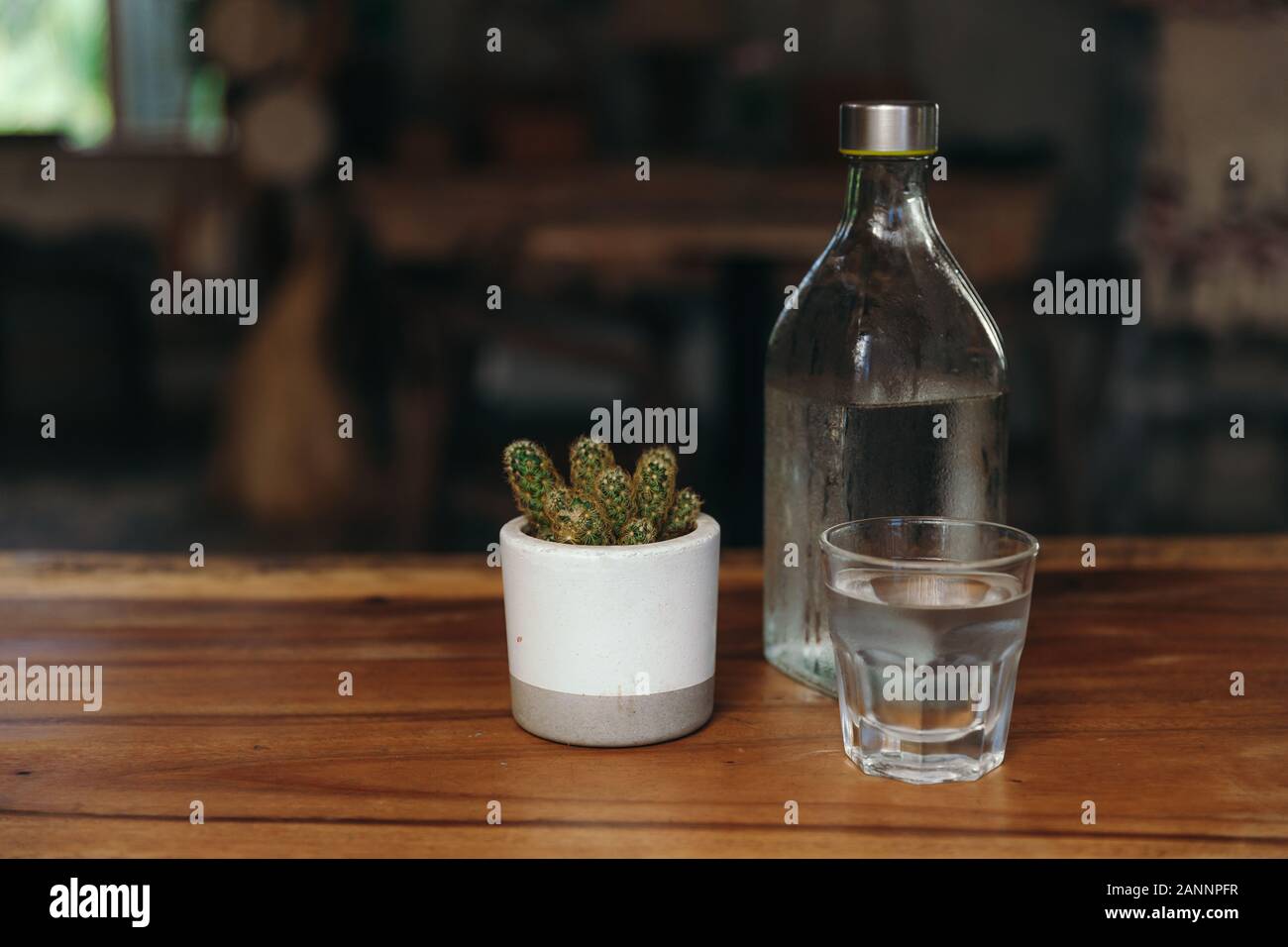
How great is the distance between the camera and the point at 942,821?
0.66 meters

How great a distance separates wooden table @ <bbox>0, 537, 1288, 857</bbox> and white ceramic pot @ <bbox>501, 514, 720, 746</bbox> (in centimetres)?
2

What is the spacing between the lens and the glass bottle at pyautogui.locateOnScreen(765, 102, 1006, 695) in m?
0.80

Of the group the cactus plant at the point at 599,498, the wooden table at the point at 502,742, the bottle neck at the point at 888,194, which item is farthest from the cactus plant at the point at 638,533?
the bottle neck at the point at 888,194

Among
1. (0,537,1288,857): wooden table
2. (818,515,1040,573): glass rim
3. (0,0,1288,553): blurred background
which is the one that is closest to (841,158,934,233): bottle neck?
(818,515,1040,573): glass rim

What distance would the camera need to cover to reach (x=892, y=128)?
763 millimetres

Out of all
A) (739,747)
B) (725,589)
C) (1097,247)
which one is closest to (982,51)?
(1097,247)

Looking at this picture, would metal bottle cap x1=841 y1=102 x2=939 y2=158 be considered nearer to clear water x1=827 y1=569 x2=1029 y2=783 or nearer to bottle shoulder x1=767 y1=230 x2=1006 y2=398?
bottle shoulder x1=767 y1=230 x2=1006 y2=398

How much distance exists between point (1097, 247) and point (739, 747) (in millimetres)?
4443

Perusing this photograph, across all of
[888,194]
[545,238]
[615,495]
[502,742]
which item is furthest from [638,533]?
[545,238]

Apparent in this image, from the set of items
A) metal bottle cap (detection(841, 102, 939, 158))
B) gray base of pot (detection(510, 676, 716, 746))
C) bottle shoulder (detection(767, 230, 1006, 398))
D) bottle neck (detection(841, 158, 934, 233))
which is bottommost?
gray base of pot (detection(510, 676, 716, 746))

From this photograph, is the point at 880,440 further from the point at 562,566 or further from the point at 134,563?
the point at 134,563

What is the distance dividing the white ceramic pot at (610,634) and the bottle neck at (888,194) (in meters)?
0.19

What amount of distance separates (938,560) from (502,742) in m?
0.24
